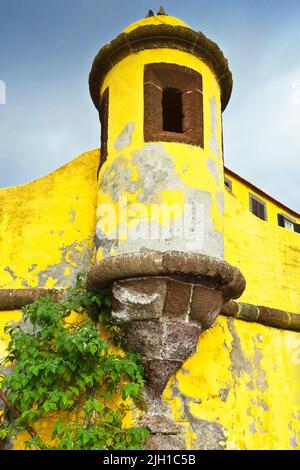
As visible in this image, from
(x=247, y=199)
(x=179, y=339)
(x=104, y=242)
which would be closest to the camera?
(x=179, y=339)

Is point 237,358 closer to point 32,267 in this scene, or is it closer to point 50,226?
point 32,267

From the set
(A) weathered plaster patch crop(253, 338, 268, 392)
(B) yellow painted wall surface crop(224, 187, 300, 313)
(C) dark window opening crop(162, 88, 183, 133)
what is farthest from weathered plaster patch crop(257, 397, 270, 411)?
(C) dark window opening crop(162, 88, 183, 133)

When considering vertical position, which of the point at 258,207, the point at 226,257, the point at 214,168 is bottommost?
A: the point at 226,257

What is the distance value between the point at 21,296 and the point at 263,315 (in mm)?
2901

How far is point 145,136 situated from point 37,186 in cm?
169

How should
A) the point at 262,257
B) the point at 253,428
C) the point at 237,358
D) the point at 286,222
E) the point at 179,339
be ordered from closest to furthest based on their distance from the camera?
1. the point at 179,339
2. the point at 253,428
3. the point at 237,358
4. the point at 262,257
5. the point at 286,222

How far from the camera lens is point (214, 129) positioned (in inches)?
251

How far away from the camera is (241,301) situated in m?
6.65

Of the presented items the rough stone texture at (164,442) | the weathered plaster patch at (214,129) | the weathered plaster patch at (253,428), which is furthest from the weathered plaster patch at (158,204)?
the weathered plaster patch at (253,428)

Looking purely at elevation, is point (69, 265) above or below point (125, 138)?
below

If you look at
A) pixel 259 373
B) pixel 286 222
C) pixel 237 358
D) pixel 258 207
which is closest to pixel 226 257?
pixel 237 358

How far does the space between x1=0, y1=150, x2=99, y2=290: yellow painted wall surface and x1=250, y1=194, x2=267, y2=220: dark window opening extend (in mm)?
12029
